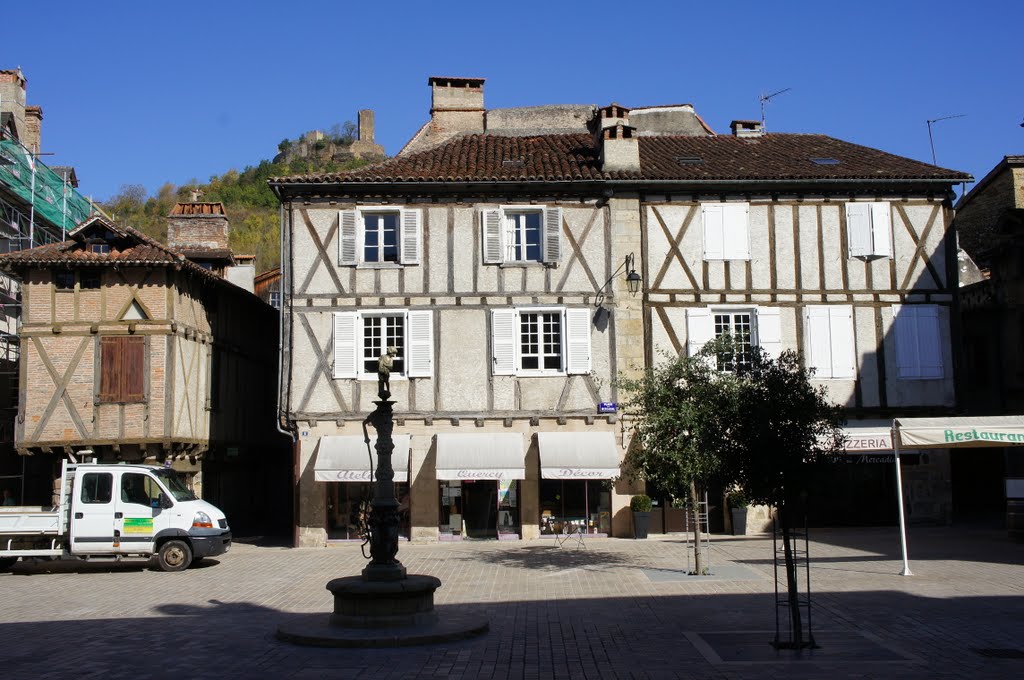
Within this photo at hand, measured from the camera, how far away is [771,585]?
15.2 meters

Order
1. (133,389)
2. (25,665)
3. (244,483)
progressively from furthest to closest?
(244,483) < (133,389) < (25,665)

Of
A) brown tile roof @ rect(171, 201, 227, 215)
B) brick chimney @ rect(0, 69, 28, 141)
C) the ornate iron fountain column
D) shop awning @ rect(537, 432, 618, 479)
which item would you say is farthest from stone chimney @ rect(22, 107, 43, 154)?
the ornate iron fountain column

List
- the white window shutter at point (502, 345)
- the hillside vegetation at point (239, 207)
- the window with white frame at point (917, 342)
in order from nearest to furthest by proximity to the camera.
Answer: the white window shutter at point (502, 345) < the window with white frame at point (917, 342) < the hillside vegetation at point (239, 207)

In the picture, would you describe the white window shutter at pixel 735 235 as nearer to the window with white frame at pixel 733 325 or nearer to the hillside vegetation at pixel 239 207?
the window with white frame at pixel 733 325

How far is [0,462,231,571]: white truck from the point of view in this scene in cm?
1870

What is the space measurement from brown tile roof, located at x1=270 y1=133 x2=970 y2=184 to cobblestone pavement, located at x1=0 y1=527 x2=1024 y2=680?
8.99m

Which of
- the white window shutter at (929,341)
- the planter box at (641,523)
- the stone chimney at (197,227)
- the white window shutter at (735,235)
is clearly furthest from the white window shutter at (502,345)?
the stone chimney at (197,227)

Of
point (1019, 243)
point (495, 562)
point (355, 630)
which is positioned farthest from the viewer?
point (1019, 243)

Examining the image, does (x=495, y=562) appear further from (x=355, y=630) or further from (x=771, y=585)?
(x=355, y=630)

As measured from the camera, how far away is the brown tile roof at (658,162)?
23.5m

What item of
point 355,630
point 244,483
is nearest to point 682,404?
point 355,630

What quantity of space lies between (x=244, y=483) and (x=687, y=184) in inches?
627

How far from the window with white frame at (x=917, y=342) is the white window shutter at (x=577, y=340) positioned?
7782mm

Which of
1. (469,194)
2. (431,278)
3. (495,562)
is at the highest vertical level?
(469,194)
